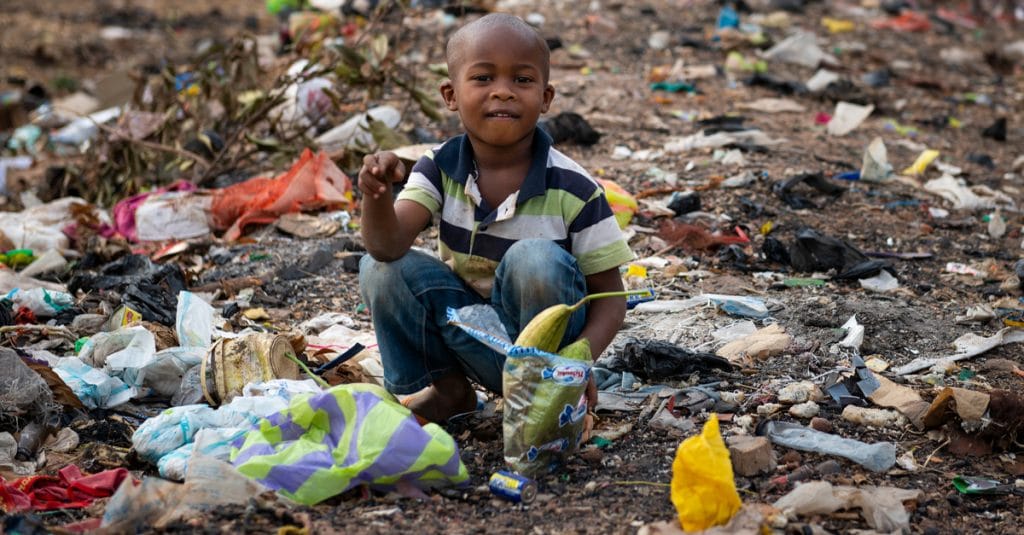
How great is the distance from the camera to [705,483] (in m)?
2.04

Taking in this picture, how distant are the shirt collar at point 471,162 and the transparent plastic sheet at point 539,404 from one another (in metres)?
0.38

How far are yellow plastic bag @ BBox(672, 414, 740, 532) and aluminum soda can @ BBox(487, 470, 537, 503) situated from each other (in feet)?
1.11

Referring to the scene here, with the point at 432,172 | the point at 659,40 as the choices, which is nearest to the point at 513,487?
the point at 432,172

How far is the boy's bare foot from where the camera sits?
2.74m

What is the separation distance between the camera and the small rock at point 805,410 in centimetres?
273

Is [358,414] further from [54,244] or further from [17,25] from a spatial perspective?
[17,25]

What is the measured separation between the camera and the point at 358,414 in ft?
7.52

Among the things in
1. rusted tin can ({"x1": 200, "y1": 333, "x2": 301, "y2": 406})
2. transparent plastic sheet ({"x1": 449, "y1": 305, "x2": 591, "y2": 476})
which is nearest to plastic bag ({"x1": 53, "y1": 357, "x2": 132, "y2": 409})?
rusted tin can ({"x1": 200, "y1": 333, "x2": 301, "y2": 406})

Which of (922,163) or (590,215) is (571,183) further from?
(922,163)

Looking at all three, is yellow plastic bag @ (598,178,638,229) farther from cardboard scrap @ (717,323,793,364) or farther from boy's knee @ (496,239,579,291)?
boy's knee @ (496,239,579,291)

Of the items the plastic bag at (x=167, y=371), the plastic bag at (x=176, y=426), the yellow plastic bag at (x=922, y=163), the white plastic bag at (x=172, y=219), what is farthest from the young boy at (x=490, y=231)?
the yellow plastic bag at (x=922, y=163)

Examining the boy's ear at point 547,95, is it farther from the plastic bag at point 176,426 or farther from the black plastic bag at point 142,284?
the black plastic bag at point 142,284

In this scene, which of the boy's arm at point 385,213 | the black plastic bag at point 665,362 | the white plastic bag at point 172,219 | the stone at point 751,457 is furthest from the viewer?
the white plastic bag at point 172,219

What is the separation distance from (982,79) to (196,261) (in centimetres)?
639
